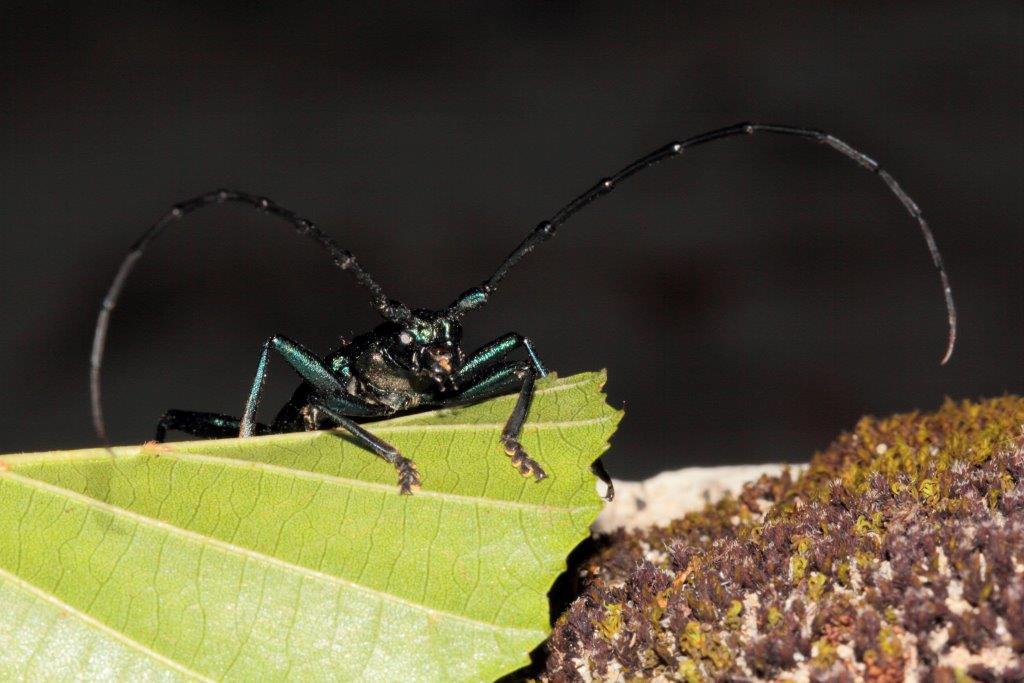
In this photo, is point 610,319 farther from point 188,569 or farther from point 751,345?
point 188,569

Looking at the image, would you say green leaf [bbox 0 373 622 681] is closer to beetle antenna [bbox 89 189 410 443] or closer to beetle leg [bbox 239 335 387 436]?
beetle antenna [bbox 89 189 410 443]

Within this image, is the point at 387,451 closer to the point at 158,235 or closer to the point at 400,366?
the point at 400,366

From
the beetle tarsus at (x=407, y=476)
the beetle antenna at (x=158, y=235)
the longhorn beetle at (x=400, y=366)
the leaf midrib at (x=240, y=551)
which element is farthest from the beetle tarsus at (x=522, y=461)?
the beetle antenna at (x=158, y=235)

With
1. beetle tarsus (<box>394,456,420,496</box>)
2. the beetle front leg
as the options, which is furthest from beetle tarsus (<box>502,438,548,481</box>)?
beetle tarsus (<box>394,456,420,496</box>)

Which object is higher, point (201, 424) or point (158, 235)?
point (158, 235)

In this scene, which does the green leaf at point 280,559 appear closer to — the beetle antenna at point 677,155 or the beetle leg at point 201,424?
the beetle antenna at point 677,155

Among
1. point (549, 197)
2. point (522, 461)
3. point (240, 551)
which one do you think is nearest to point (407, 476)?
point (522, 461)

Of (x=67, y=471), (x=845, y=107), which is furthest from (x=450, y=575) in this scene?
(x=845, y=107)
